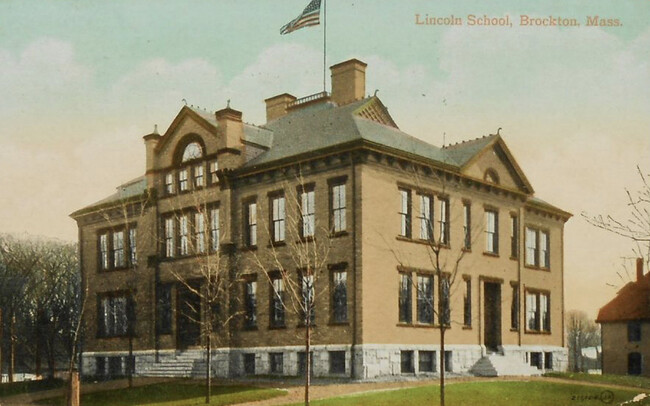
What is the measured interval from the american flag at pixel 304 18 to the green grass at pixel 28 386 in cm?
1696

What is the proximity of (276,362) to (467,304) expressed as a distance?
772 cm

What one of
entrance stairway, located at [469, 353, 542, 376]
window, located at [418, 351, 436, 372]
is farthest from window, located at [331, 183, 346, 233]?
entrance stairway, located at [469, 353, 542, 376]

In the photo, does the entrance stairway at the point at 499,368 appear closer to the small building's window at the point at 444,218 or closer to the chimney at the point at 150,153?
the small building's window at the point at 444,218

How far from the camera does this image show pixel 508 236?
1341 inches

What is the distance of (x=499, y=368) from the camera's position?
1204 inches

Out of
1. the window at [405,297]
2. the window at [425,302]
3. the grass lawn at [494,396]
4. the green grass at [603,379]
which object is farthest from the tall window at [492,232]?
the grass lawn at [494,396]

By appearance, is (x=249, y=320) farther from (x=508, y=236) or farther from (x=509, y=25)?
(x=509, y=25)

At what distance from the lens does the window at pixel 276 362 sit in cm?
2928

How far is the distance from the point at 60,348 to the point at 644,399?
3992cm

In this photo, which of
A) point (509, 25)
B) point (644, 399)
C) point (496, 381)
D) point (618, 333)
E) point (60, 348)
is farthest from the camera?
point (60, 348)

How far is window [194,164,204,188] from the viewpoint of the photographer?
32.5 metres

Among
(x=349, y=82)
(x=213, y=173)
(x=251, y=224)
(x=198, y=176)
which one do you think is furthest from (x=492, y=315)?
(x=198, y=176)

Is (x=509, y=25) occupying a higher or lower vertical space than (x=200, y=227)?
higher

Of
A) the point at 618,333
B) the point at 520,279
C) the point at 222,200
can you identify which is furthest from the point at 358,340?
the point at 618,333
